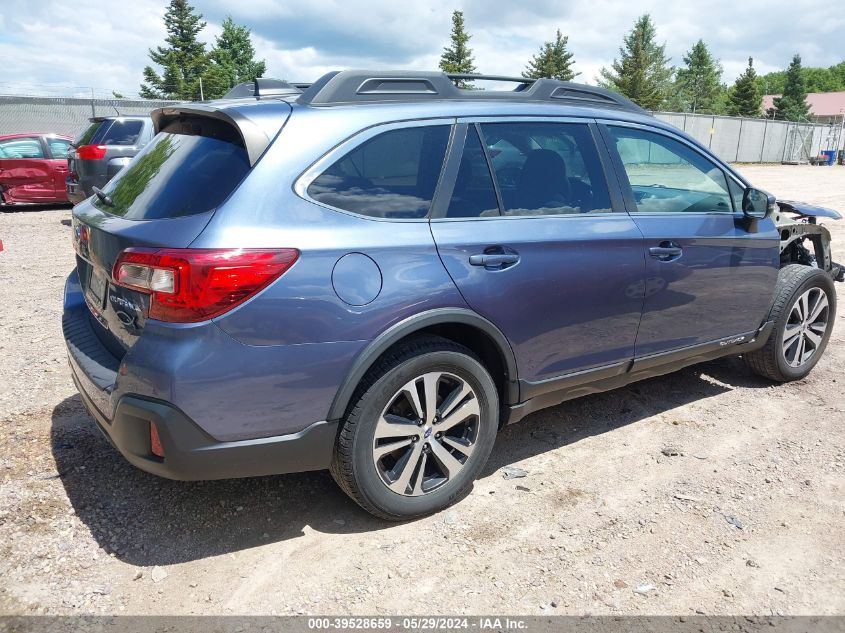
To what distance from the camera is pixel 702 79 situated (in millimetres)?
88562

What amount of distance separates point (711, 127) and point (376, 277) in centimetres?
4078

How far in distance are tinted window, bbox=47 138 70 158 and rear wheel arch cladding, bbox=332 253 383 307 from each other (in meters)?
13.7

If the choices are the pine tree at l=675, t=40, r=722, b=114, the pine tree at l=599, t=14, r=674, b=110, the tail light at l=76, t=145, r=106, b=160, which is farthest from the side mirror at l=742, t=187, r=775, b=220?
the pine tree at l=675, t=40, r=722, b=114

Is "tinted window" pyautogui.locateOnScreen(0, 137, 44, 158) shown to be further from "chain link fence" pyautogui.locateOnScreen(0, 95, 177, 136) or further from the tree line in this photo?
the tree line

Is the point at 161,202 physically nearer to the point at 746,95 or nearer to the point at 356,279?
the point at 356,279

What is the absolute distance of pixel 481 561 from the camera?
280 cm

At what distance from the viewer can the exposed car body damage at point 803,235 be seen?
4602 mm

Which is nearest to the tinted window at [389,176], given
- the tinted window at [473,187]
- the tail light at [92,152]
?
the tinted window at [473,187]

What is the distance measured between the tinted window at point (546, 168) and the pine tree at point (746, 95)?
71157 millimetres

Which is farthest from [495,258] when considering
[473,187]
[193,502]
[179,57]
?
[179,57]

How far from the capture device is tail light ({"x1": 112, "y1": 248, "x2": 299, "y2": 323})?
7.81 feet

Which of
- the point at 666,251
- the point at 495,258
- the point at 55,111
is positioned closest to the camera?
the point at 495,258

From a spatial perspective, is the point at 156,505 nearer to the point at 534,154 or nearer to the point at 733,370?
the point at 534,154

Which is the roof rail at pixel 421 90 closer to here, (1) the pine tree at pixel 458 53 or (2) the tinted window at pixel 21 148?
(2) the tinted window at pixel 21 148
